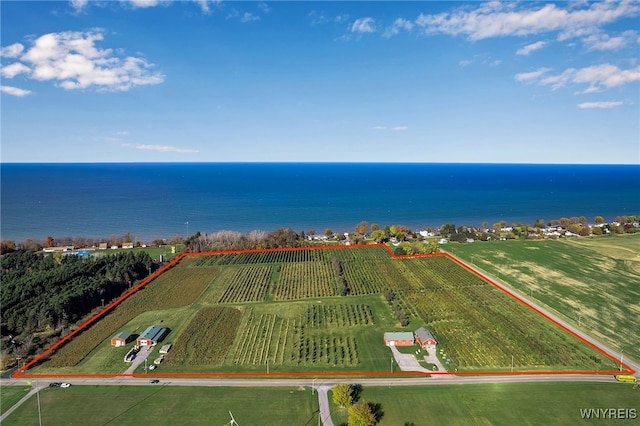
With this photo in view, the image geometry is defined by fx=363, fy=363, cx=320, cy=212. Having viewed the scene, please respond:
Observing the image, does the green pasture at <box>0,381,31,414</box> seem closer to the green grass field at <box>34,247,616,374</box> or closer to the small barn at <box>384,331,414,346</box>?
the green grass field at <box>34,247,616,374</box>

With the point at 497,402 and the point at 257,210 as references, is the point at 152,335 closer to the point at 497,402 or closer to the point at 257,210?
the point at 497,402

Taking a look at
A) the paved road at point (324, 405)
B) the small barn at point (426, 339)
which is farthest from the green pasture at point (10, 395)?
the small barn at point (426, 339)

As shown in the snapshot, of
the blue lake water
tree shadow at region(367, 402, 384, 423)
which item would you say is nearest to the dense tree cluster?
the blue lake water

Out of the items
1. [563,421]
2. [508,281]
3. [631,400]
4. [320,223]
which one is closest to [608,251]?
[508,281]

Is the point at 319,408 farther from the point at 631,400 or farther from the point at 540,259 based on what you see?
the point at 540,259

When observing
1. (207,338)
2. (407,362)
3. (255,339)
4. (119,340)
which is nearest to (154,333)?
(119,340)
